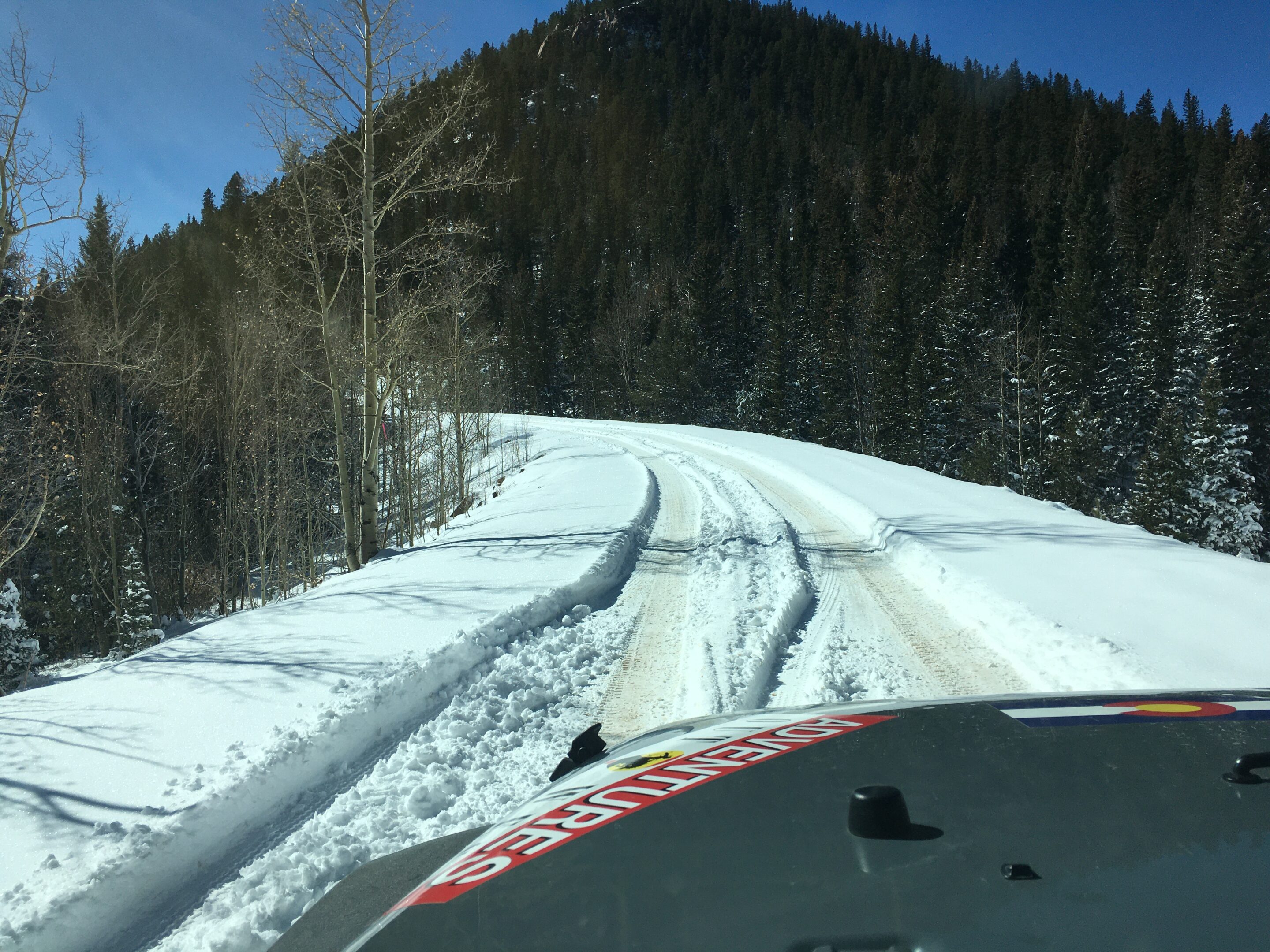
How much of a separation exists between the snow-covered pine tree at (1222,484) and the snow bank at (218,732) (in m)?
33.0

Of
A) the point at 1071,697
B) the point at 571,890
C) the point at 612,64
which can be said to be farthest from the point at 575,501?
the point at 612,64

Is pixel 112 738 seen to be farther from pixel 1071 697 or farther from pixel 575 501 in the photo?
pixel 575 501

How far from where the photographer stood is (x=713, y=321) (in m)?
62.2

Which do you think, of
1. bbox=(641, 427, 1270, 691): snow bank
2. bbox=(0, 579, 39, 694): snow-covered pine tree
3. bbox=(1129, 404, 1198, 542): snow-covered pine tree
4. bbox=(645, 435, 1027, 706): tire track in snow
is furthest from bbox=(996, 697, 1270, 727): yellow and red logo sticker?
bbox=(1129, 404, 1198, 542): snow-covered pine tree

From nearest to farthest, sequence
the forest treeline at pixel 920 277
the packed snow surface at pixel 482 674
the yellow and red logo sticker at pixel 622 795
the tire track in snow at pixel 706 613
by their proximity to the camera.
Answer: the yellow and red logo sticker at pixel 622 795, the packed snow surface at pixel 482 674, the tire track in snow at pixel 706 613, the forest treeline at pixel 920 277

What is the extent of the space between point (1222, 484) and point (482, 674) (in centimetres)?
3642

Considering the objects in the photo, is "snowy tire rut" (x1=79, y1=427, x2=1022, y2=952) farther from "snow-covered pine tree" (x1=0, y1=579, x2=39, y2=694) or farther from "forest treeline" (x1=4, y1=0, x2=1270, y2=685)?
"snow-covered pine tree" (x1=0, y1=579, x2=39, y2=694)

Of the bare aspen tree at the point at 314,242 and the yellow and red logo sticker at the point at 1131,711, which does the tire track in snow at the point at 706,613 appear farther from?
the bare aspen tree at the point at 314,242

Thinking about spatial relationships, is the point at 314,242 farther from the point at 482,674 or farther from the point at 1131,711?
the point at 1131,711

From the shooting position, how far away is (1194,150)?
230ft

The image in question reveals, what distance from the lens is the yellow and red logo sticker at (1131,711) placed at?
7.15 ft

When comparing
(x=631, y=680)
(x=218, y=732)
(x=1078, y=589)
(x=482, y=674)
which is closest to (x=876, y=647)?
(x=631, y=680)

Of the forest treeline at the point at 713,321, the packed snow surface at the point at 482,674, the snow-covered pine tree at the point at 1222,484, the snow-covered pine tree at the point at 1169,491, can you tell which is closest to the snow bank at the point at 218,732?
the packed snow surface at the point at 482,674

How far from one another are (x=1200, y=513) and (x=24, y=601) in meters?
44.6
